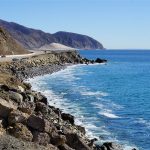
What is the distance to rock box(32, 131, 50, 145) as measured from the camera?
A: 25219 mm

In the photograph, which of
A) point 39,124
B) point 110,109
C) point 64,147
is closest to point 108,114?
point 110,109

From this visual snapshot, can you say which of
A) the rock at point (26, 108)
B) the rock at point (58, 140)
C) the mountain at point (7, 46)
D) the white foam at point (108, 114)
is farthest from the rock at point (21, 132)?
the mountain at point (7, 46)

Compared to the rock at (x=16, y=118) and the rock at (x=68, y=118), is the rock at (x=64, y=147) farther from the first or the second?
the rock at (x=68, y=118)

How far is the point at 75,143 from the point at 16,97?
24.7 feet

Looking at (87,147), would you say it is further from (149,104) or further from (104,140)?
(149,104)

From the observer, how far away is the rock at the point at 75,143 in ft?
84.8

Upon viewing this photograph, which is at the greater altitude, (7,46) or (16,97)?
(7,46)

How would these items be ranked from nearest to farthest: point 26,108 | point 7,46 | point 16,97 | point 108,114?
point 26,108 < point 16,97 < point 108,114 < point 7,46

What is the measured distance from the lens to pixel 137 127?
128 feet

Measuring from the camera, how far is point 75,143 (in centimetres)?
2605

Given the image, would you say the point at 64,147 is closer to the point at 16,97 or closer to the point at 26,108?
the point at 26,108

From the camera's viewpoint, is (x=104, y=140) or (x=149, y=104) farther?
(x=149, y=104)

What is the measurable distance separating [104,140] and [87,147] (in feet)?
25.9

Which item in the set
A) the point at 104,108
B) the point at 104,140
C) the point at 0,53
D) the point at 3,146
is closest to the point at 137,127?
the point at 104,140
